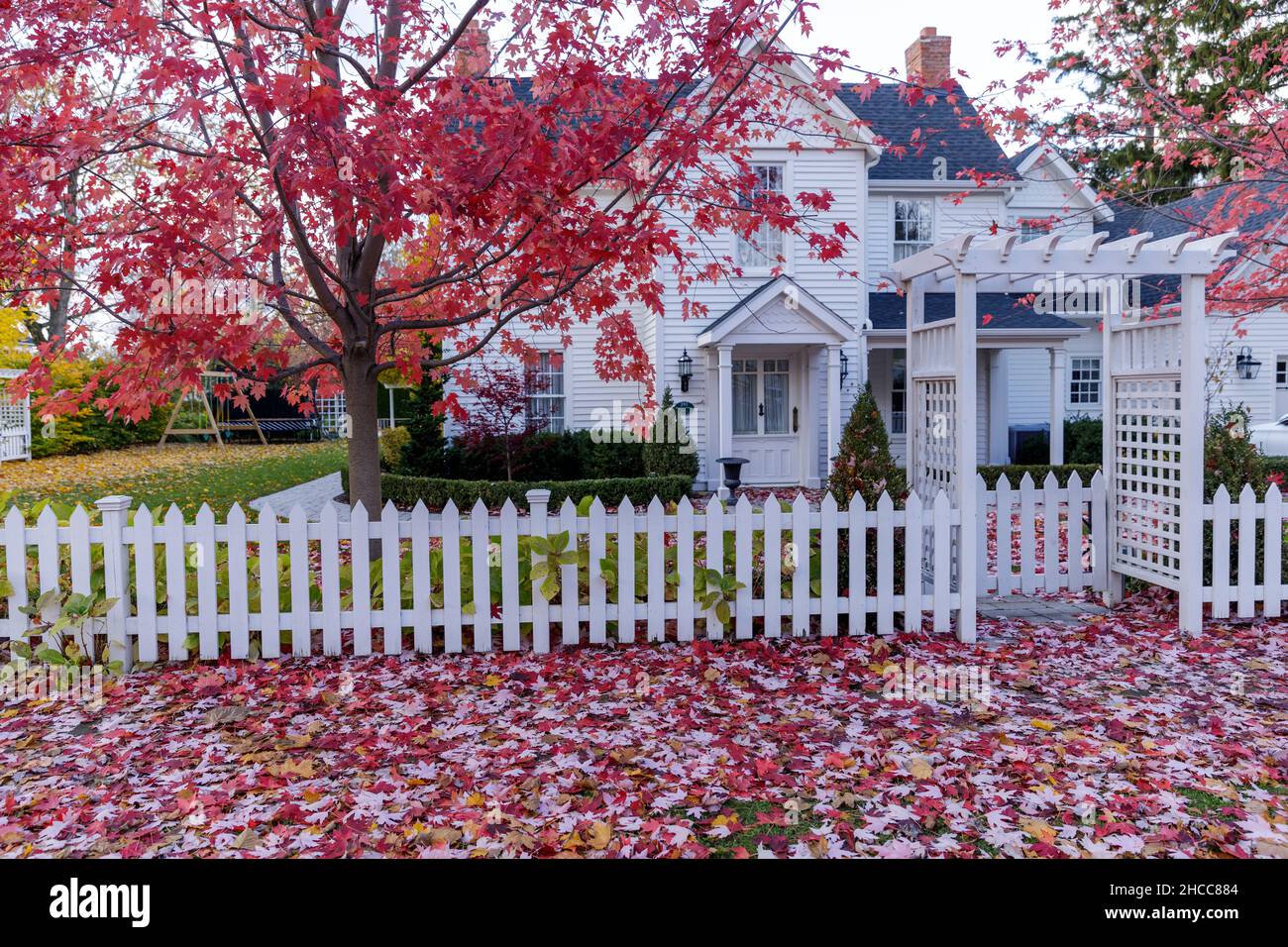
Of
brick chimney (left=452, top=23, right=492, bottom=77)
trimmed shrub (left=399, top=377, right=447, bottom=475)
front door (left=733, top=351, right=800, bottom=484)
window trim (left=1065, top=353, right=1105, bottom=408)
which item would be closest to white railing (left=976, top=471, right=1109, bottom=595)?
brick chimney (left=452, top=23, right=492, bottom=77)

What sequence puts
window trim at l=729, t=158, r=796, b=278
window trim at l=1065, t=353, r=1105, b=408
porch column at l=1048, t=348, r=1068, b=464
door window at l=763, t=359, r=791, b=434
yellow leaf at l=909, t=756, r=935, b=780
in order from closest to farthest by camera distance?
yellow leaf at l=909, t=756, r=935, b=780, window trim at l=729, t=158, r=796, b=278, porch column at l=1048, t=348, r=1068, b=464, door window at l=763, t=359, r=791, b=434, window trim at l=1065, t=353, r=1105, b=408

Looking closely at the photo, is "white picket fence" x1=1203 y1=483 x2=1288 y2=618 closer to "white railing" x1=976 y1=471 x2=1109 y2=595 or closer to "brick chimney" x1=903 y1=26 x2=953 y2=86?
"white railing" x1=976 y1=471 x2=1109 y2=595

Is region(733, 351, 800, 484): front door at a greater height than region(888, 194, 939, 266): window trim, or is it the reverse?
region(888, 194, 939, 266): window trim

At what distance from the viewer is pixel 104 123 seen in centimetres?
540

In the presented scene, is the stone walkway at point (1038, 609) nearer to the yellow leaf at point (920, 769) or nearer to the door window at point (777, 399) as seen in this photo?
the yellow leaf at point (920, 769)

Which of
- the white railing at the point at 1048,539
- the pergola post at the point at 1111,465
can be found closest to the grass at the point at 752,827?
the white railing at the point at 1048,539

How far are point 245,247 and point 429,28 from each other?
2.28 m

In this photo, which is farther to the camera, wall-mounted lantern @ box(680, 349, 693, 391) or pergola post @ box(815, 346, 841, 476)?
wall-mounted lantern @ box(680, 349, 693, 391)

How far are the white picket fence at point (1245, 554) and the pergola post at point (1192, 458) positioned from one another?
16 centimetres

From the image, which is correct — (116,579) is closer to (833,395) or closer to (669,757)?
(669,757)

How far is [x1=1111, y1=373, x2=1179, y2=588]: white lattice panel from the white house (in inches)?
289

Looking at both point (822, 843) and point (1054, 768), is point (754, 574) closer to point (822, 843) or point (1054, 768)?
point (1054, 768)

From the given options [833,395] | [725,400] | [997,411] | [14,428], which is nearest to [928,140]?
[997,411]

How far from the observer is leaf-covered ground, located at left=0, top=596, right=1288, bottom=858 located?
3.35 meters
